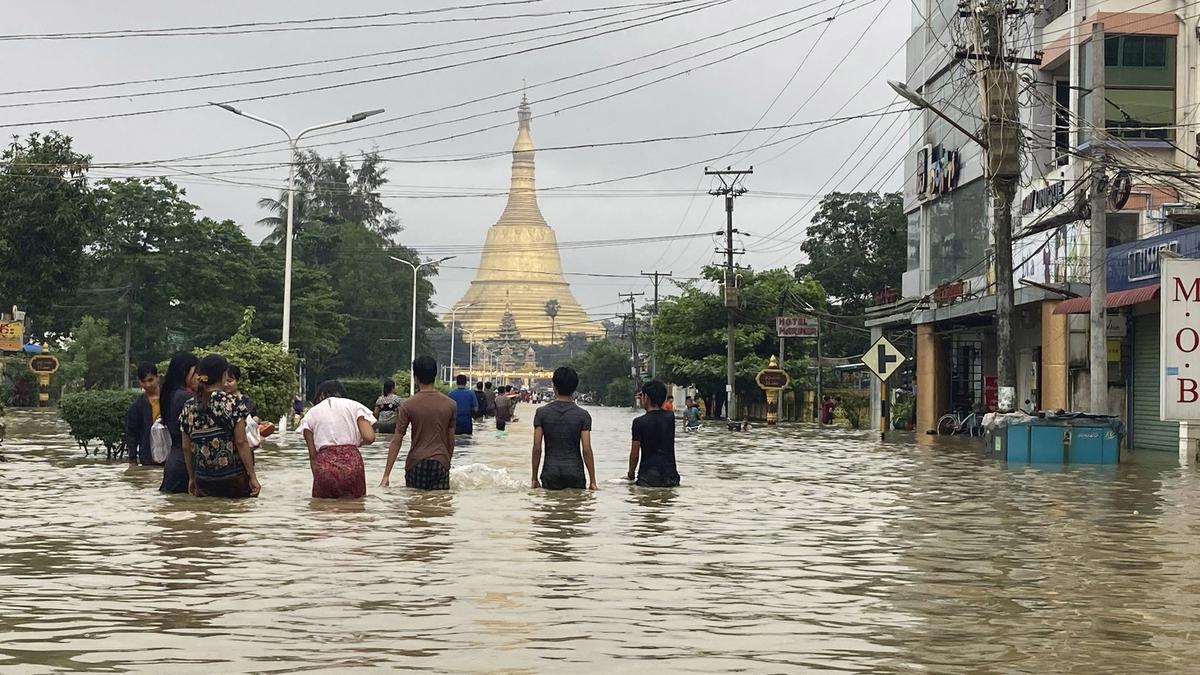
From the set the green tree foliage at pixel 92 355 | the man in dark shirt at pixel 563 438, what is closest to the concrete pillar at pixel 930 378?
the man in dark shirt at pixel 563 438

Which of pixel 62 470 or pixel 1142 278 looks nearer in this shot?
pixel 62 470

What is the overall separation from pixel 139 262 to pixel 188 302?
3.06m

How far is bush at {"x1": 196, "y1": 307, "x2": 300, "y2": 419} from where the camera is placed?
3488cm

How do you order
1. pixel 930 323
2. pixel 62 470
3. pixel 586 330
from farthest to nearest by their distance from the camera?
pixel 586 330 → pixel 930 323 → pixel 62 470

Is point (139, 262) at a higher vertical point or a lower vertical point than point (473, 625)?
higher

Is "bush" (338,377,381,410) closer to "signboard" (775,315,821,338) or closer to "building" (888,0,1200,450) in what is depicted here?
"signboard" (775,315,821,338)

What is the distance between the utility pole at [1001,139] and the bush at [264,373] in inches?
594

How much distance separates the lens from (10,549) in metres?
12.1

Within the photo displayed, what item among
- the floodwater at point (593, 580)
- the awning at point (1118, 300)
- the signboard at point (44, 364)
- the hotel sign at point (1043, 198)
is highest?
the hotel sign at point (1043, 198)

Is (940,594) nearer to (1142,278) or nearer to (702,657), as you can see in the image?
(702,657)

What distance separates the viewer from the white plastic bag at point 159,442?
62.3 ft

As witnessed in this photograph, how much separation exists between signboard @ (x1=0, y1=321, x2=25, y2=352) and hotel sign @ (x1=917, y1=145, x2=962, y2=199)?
30329 millimetres

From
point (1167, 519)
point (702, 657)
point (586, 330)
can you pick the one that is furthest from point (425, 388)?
point (586, 330)

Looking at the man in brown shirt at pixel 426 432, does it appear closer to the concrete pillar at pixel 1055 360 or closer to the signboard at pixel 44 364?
the concrete pillar at pixel 1055 360
